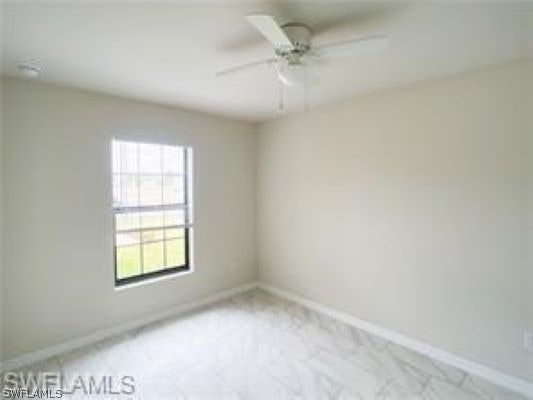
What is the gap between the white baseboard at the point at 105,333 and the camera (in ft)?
8.12

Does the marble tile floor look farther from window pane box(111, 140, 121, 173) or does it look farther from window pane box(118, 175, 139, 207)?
window pane box(111, 140, 121, 173)

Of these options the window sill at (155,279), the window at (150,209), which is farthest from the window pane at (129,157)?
the window sill at (155,279)

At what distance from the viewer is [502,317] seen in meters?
2.27

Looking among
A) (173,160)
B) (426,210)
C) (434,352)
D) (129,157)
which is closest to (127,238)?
(129,157)

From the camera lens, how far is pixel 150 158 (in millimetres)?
3414

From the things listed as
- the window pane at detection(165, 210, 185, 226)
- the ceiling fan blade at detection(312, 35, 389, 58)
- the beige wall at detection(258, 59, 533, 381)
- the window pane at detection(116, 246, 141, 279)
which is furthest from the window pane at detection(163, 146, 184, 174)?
the ceiling fan blade at detection(312, 35, 389, 58)

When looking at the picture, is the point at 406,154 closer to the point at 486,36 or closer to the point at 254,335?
the point at 486,36

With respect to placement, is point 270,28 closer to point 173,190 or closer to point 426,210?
point 426,210

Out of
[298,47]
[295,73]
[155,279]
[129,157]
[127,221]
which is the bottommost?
[155,279]

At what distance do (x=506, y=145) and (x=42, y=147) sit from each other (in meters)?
3.72

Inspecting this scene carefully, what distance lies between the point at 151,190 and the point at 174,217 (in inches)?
16.7

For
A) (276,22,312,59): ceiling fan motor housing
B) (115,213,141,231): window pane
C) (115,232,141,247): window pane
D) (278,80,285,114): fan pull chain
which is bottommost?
(115,232,141,247): window pane

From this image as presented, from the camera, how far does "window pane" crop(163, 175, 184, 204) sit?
11.6ft

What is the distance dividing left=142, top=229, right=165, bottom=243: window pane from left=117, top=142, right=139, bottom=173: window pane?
71 cm
